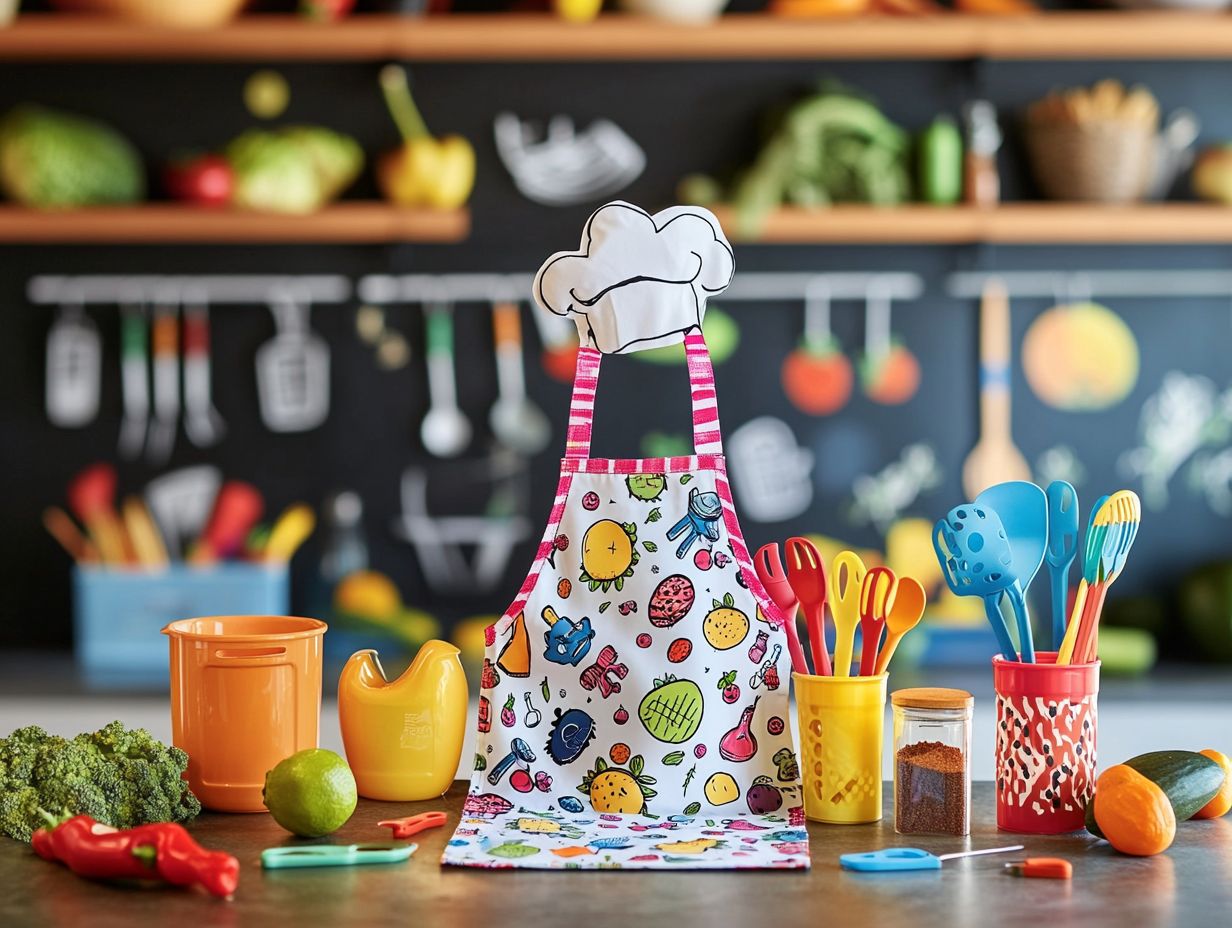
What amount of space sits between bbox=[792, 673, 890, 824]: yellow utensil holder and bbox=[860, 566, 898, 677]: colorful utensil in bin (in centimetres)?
2

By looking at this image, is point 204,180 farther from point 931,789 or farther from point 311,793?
point 931,789

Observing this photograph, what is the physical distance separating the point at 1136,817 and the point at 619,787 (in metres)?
0.43

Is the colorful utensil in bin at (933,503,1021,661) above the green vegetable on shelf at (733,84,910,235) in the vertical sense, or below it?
below

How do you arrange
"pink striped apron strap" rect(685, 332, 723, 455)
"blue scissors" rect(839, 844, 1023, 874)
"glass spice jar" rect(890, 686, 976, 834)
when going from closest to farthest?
"blue scissors" rect(839, 844, 1023, 874)
"glass spice jar" rect(890, 686, 976, 834)
"pink striped apron strap" rect(685, 332, 723, 455)

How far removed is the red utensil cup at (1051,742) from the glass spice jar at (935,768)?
4 centimetres

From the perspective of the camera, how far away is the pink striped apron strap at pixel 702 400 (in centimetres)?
133

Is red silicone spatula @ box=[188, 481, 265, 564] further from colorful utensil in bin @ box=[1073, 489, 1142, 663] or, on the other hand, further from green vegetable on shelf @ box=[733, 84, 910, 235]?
colorful utensil in bin @ box=[1073, 489, 1142, 663]

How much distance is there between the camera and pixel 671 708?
131 cm

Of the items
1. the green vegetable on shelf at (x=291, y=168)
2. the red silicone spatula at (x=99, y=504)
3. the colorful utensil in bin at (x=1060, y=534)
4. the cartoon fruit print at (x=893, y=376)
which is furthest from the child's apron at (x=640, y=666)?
the red silicone spatula at (x=99, y=504)

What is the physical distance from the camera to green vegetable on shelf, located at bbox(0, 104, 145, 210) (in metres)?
2.75

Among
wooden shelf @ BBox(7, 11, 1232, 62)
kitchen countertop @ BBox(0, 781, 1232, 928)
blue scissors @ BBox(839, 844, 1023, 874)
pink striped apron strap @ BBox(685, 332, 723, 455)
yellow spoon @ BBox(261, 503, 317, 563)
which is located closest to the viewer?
kitchen countertop @ BBox(0, 781, 1232, 928)

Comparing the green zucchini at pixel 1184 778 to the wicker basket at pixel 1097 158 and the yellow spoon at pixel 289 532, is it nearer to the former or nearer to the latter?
the wicker basket at pixel 1097 158

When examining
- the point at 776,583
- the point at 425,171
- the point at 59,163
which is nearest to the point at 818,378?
the point at 425,171

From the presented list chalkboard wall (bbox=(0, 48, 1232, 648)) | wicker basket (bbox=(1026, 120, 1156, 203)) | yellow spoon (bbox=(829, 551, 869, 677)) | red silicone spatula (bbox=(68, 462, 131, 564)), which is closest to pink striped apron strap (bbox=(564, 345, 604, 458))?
yellow spoon (bbox=(829, 551, 869, 677))
